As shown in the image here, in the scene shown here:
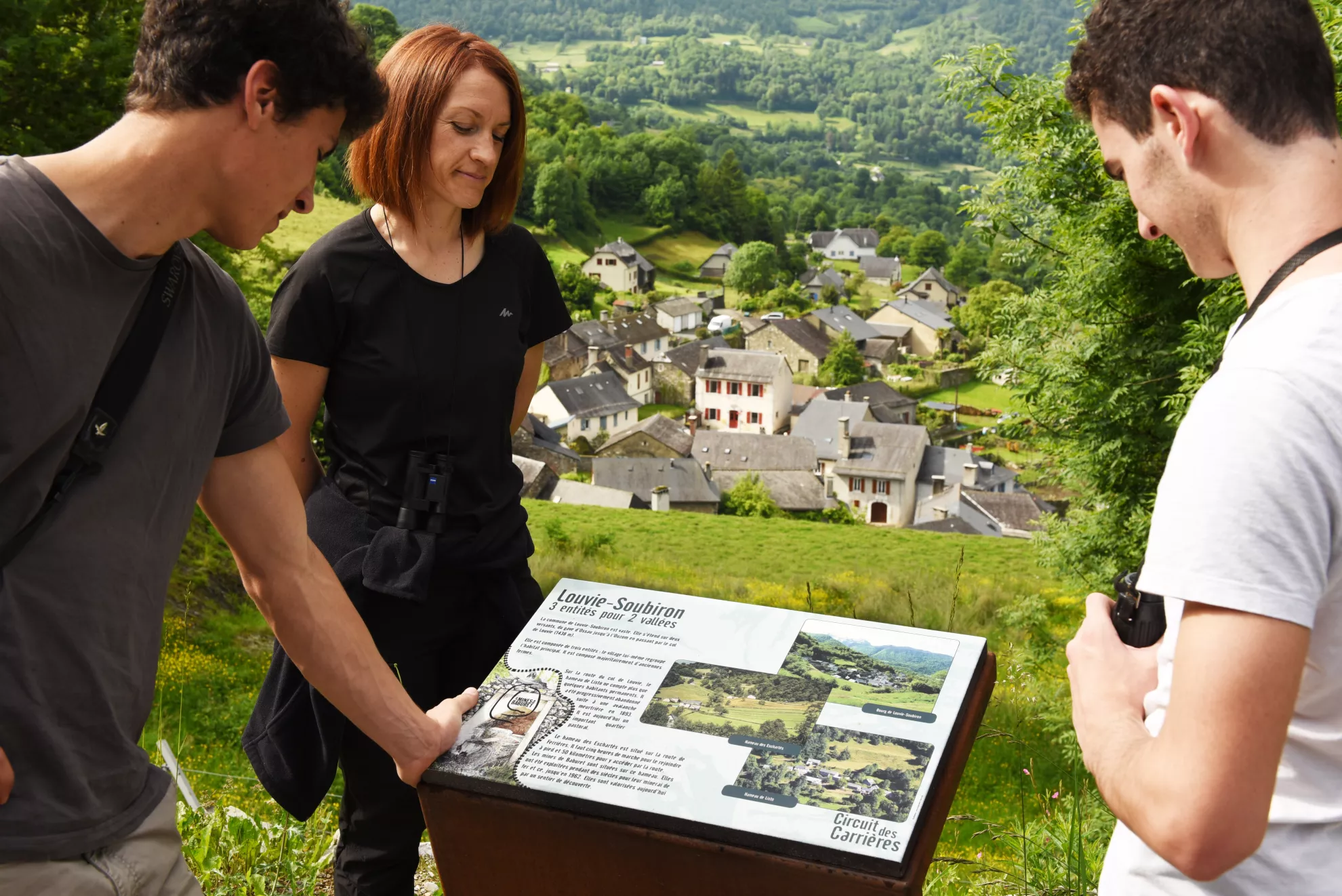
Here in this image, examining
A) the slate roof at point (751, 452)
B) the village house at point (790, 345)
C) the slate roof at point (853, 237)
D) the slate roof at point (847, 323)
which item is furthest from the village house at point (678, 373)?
the slate roof at point (853, 237)

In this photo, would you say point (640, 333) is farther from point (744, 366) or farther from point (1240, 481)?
point (1240, 481)

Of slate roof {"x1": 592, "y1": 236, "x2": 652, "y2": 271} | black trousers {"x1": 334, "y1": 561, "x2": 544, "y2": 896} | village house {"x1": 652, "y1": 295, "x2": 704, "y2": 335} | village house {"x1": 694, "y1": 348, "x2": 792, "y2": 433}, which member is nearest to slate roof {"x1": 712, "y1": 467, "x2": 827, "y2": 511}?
village house {"x1": 694, "y1": 348, "x2": 792, "y2": 433}

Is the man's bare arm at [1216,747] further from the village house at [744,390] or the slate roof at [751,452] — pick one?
the village house at [744,390]

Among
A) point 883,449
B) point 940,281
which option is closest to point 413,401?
point 883,449

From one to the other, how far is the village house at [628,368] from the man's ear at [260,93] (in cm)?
6922

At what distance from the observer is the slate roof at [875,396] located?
67.9 m

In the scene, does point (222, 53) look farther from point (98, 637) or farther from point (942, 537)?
point (942, 537)

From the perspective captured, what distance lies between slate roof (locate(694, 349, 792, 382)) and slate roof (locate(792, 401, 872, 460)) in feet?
17.8

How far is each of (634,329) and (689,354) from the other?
5827 millimetres

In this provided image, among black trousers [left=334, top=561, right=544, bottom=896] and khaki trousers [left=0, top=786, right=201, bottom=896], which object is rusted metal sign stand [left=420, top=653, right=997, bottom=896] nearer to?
khaki trousers [left=0, top=786, right=201, bottom=896]

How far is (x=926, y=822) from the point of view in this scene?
1.50m

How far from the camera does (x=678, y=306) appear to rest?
8600cm

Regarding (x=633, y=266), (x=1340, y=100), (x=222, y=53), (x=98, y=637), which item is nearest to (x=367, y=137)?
(x=222, y=53)

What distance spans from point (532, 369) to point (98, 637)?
1486 mm
